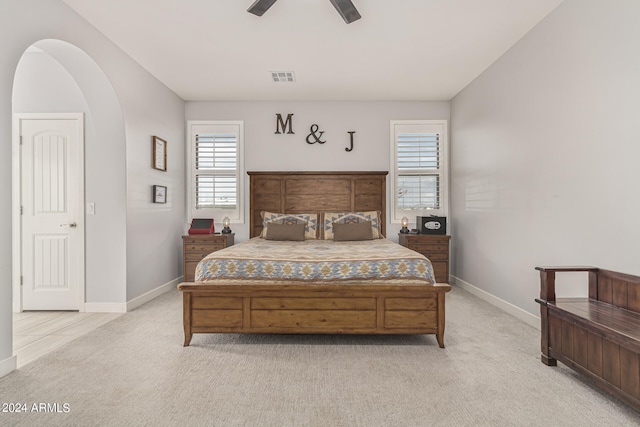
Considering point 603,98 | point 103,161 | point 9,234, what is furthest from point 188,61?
point 603,98

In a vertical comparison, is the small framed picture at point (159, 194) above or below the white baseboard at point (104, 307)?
above

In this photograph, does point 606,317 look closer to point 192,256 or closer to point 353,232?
point 353,232

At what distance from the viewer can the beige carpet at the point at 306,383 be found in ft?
5.91

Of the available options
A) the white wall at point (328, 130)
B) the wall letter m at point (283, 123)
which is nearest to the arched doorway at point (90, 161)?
the white wall at point (328, 130)

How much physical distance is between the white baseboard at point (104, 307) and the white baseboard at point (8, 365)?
1374 millimetres

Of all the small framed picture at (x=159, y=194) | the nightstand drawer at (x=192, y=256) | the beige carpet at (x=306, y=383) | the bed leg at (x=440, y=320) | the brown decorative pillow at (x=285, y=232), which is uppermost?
the small framed picture at (x=159, y=194)

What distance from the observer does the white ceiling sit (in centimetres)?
294

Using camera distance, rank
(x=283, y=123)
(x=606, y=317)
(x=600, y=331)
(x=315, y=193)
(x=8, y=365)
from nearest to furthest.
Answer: (x=600, y=331) < (x=606, y=317) < (x=8, y=365) < (x=315, y=193) < (x=283, y=123)

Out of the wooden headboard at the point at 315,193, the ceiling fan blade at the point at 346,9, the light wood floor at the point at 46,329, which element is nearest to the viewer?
the ceiling fan blade at the point at 346,9

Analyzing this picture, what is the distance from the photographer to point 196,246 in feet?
15.8

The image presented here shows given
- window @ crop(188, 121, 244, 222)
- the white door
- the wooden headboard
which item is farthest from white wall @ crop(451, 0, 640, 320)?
the white door

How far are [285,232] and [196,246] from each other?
139 centimetres

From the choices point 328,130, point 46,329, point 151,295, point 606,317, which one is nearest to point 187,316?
point 46,329

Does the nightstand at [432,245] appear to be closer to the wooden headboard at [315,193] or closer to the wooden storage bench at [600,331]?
the wooden headboard at [315,193]
